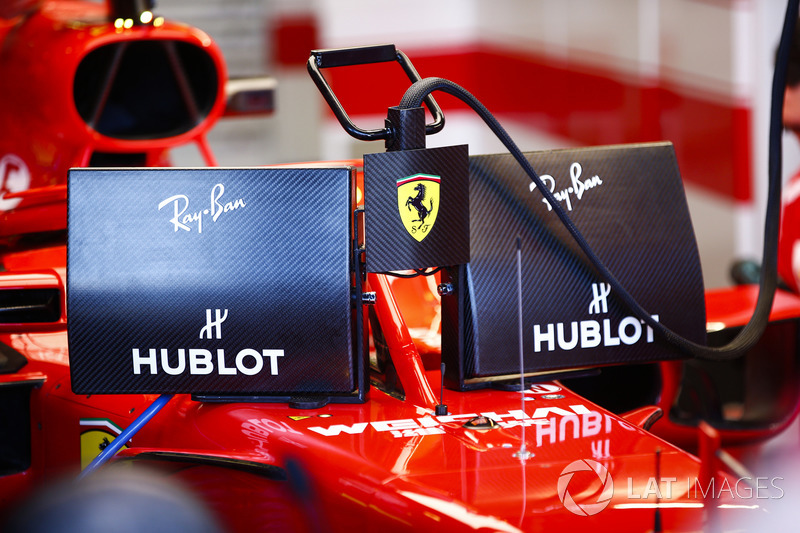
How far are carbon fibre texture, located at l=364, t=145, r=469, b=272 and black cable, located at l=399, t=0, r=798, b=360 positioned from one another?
8 centimetres

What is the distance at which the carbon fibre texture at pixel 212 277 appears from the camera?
1437mm

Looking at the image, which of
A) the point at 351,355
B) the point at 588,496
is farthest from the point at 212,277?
the point at 588,496

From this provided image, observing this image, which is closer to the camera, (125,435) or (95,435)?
(125,435)

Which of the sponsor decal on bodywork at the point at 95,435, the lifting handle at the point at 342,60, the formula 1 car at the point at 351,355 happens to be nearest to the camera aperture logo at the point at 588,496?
the formula 1 car at the point at 351,355

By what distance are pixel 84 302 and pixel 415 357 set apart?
50 centimetres

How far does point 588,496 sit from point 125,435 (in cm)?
67

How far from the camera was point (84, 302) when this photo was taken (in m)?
1.43

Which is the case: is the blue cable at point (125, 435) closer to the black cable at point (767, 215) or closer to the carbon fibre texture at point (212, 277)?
the carbon fibre texture at point (212, 277)

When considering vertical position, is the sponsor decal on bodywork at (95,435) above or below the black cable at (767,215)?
below

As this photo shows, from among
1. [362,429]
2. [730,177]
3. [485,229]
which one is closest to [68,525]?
[362,429]

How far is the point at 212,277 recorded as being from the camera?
1.44 metres

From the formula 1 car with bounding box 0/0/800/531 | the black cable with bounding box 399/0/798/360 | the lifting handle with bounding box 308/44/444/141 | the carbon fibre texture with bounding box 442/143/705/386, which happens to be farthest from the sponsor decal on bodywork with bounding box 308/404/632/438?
the lifting handle with bounding box 308/44/444/141

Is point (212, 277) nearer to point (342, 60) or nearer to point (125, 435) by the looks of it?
point (125, 435)

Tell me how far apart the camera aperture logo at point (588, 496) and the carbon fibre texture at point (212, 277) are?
0.36 metres
